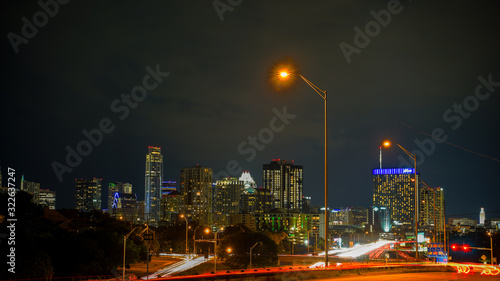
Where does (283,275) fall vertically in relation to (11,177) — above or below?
below

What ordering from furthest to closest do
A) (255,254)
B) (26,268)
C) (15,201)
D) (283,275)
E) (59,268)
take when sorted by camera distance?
(255,254)
(15,201)
(59,268)
(26,268)
(283,275)

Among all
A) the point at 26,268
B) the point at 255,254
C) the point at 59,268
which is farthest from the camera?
the point at 255,254

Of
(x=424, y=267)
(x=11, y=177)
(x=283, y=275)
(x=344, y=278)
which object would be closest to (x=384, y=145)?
(x=424, y=267)

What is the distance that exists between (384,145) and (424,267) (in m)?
9.58

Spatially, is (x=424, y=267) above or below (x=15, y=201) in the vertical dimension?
below

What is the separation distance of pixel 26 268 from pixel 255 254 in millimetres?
47605

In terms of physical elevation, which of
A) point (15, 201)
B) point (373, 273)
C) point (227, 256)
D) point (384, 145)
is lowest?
point (227, 256)

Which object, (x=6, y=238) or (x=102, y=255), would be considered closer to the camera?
(x=6, y=238)

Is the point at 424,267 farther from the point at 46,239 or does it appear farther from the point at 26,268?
the point at 46,239

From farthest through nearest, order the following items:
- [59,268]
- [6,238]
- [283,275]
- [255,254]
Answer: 1. [255,254]
2. [59,268]
3. [6,238]
4. [283,275]

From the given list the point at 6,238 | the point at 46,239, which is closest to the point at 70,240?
the point at 46,239

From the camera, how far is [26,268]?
115 feet

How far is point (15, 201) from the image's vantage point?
46.6 m

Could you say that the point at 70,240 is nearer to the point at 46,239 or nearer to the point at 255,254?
the point at 46,239
